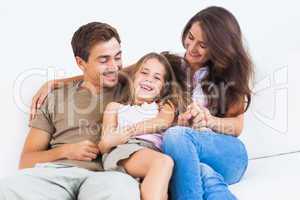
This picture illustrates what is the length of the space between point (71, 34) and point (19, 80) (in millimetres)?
237

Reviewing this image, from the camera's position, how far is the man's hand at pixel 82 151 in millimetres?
1392

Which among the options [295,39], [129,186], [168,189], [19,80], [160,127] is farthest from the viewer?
[295,39]

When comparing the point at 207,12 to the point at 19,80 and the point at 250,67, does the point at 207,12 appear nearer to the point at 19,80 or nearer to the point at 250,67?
the point at 250,67

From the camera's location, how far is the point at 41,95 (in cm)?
151

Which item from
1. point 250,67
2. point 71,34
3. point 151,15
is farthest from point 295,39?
point 71,34

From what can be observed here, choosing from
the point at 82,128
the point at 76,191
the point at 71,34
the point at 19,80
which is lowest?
the point at 76,191

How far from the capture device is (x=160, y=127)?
140 cm

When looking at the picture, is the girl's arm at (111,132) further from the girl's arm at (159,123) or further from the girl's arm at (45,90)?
the girl's arm at (45,90)

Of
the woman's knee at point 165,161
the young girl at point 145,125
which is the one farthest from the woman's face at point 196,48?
the woman's knee at point 165,161

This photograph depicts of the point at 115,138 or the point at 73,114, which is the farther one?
the point at 73,114

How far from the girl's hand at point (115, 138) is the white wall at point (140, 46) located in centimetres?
29

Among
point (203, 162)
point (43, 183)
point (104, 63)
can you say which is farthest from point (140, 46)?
point (43, 183)

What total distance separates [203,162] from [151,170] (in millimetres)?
181

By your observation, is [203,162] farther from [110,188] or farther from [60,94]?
[60,94]
